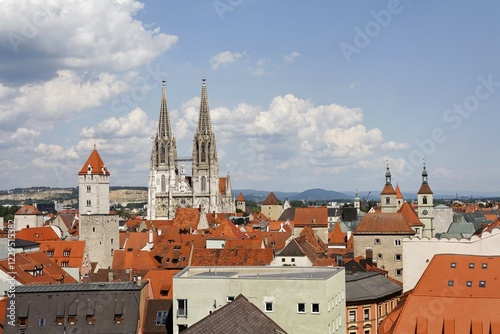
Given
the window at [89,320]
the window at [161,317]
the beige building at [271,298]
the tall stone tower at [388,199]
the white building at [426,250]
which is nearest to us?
the beige building at [271,298]

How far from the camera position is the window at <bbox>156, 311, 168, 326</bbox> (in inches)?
1777

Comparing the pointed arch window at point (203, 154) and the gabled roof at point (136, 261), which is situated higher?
the pointed arch window at point (203, 154)

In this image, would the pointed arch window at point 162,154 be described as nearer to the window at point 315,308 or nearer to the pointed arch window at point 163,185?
the pointed arch window at point 163,185

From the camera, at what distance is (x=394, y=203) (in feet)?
408

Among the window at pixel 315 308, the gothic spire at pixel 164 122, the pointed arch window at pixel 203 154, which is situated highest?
the gothic spire at pixel 164 122

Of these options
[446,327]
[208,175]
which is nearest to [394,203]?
[208,175]

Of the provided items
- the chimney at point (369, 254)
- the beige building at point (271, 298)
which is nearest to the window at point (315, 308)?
the beige building at point (271, 298)

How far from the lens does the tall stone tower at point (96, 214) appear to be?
88.6 meters

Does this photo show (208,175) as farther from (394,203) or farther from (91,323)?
(91,323)

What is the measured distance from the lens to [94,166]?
92125mm

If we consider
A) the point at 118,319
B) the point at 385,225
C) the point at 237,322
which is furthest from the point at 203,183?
the point at 237,322

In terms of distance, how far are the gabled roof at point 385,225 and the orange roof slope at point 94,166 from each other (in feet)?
120

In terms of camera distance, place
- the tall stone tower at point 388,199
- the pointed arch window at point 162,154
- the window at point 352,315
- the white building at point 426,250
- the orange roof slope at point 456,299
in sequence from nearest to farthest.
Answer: the orange roof slope at point 456,299 → the window at point 352,315 → the white building at point 426,250 → the tall stone tower at point 388,199 → the pointed arch window at point 162,154

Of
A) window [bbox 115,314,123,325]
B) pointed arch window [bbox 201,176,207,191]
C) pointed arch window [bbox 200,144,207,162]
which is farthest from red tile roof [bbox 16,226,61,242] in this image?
pointed arch window [bbox 200,144,207,162]
